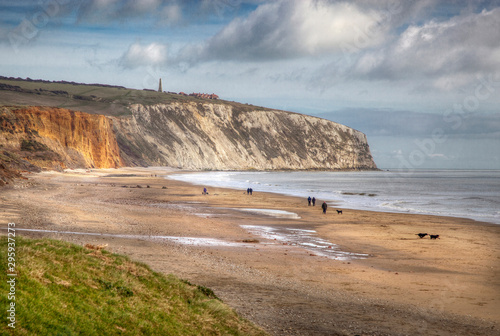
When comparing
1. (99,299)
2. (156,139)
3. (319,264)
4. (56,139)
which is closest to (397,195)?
(319,264)

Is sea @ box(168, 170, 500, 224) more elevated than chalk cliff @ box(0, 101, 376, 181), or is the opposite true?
chalk cliff @ box(0, 101, 376, 181)

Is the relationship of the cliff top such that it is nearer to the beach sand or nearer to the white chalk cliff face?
the white chalk cliff face

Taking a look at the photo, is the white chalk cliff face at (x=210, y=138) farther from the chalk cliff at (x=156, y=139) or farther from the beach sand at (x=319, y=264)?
the beach sand at (x=319, y=264)

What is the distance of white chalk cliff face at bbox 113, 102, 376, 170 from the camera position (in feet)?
451

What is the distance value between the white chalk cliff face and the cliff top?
7.14 m

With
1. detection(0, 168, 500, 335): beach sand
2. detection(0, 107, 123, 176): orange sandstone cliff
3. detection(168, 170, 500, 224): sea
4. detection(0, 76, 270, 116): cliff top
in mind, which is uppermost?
detection(0, 76, 270, 116): cliff top

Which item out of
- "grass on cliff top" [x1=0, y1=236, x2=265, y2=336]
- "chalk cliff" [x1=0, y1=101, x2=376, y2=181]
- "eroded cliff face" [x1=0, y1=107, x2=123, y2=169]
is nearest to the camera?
"grass on cliff top" [x1=0, y1=236, x2=265, y2=336]

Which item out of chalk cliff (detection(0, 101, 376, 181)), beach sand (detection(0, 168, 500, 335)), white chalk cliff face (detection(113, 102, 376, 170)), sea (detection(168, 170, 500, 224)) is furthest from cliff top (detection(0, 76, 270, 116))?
beach sand (detection(0, 168, 500, 335))

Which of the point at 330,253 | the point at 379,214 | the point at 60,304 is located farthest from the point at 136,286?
the point at 379,214

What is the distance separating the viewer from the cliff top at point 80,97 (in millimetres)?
129125

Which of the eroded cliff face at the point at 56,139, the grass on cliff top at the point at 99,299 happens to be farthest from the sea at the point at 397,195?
the grass on cliff top at the point at 99,299

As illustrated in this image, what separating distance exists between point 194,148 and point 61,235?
136814 mm

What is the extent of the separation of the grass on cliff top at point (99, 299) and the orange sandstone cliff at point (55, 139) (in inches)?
2150

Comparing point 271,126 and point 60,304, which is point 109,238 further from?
point 271,126
